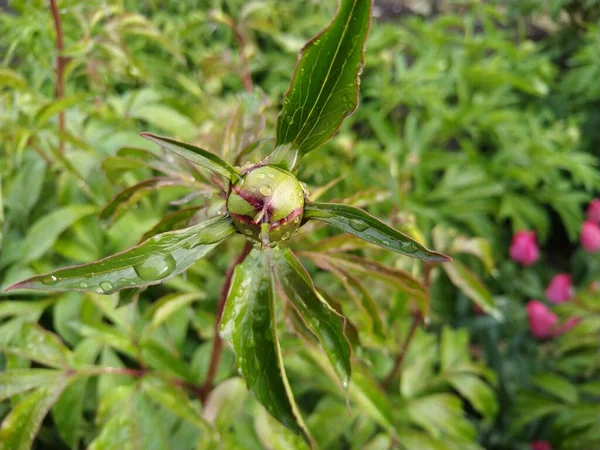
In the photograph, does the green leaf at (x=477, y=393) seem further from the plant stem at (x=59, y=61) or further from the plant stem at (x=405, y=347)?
the plant stem at (x=59, y=61)

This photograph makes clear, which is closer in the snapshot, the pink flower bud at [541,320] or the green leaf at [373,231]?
the green leaf at [373,231]

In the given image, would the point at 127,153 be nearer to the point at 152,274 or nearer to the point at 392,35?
the point at 152,274

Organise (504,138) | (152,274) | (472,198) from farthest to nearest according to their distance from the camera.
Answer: (504,138) < (472,198) < (152,274)

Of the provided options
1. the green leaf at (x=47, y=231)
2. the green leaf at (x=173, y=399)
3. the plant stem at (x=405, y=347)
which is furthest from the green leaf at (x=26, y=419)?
the plant stem at (x=405, y=347)

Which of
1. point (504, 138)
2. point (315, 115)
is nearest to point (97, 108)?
point (315, 115)

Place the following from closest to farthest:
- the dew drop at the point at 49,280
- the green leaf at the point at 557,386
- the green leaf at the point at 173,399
→ the dew drop at the point at 49,280 → the green leaf at the point at 173,399 → the green leaf at the point at 557,386

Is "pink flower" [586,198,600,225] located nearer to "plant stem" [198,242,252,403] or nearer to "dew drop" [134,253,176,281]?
"plant stem" [198,242,252,403]
